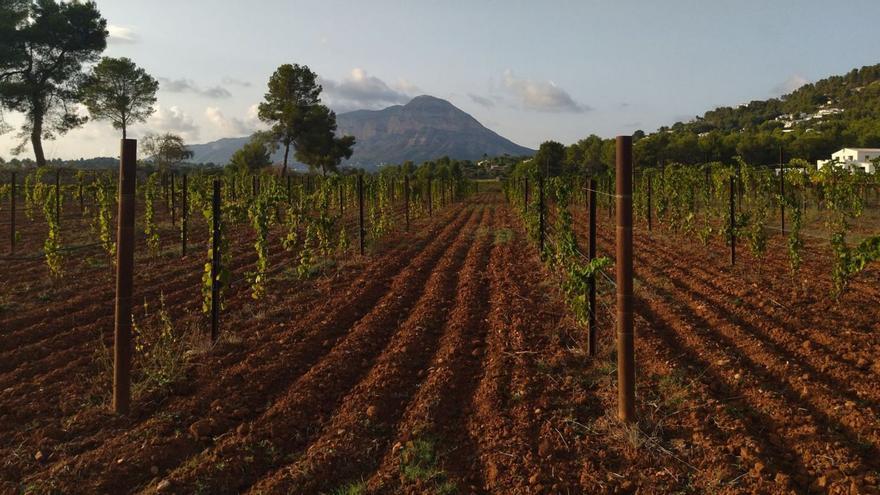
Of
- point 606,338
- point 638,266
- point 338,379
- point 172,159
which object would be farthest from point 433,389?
point 172,159

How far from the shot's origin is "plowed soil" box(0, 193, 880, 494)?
10.8ft

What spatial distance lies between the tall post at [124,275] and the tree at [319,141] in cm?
3847

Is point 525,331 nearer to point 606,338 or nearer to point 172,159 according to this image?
point 606,338

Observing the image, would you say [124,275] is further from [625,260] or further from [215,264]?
[625,260]

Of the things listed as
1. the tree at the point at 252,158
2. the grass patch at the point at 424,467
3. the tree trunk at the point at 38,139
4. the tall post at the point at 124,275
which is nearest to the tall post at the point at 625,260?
the grass patch at the point at 424,467

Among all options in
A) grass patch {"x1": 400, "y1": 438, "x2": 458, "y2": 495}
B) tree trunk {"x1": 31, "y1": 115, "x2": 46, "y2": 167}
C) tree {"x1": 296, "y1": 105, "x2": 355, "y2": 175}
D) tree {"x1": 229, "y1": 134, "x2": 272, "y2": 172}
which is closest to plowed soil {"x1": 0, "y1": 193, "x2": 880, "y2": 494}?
grass patch {"x1": 400, "y1": 438, "x2": 458, "y2": 495}

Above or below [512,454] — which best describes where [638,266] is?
above

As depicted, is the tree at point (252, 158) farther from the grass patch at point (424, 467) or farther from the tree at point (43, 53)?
the grass patch at point (424, 467)

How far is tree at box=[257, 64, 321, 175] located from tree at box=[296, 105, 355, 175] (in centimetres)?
31

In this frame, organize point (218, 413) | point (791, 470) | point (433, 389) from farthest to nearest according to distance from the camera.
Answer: point (433, 389), point (218, 413), point (791, 470)

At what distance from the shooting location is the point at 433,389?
4.58 metres

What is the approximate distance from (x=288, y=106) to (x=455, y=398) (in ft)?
135

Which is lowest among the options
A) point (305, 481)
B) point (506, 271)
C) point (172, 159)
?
point (305, 481)

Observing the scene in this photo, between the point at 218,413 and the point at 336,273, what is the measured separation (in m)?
5.73
